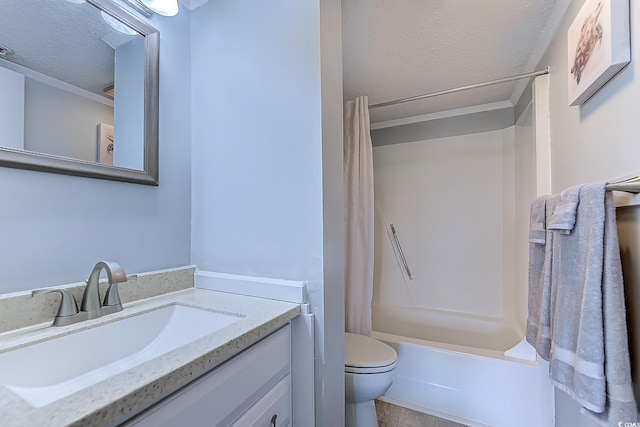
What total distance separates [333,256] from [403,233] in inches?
72.0

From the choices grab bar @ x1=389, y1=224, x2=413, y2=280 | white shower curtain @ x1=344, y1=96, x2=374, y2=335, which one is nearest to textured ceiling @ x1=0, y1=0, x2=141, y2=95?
white shower curtain @ x1=344, y1=96, x2=374, y2=335

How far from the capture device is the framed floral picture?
81 centimetres

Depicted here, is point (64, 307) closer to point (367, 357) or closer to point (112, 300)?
point (112, 300)

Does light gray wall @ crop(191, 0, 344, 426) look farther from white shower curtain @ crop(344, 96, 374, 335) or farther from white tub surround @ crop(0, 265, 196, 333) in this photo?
white shower curtain @ crop(344, 96, 374, 335)

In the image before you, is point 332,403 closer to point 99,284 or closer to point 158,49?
point 99,284

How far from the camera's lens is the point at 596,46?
0.92 meters

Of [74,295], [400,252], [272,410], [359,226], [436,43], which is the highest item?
[436,43]

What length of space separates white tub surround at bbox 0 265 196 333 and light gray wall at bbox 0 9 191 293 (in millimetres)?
35

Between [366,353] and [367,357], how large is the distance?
0.16ft

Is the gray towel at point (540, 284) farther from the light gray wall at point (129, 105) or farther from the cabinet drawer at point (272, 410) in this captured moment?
the light gray wall at point (129, 105)

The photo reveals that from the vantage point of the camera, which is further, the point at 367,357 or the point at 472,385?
the point at 472,385

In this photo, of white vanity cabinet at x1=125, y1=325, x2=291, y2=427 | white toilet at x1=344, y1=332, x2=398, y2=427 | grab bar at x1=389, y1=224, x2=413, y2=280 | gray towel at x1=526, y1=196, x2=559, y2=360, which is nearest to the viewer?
white vanity cabinet at x1=125, y1=325, x2=291, y2=427

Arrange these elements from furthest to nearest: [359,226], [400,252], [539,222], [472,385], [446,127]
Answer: [400,252] < [446,127] < [359,226] < [472,385] < [539,222]

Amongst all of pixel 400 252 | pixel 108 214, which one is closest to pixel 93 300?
pixel 108 214
